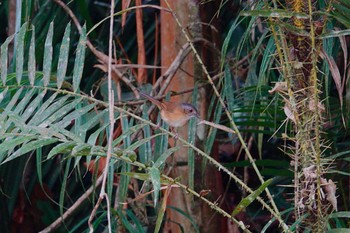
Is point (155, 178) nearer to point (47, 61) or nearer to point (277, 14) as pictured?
point (277, 14)

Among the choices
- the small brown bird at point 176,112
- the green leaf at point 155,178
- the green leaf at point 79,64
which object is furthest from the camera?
the small brown bird at point 176,112

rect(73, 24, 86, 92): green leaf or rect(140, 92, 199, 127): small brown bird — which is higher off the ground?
rect(73, 24, 86, 92): green leaf

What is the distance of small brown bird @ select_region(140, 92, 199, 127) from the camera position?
1.58 metres

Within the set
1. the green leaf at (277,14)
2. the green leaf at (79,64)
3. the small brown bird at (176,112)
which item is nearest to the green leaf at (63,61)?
the green leaf at (79,64)

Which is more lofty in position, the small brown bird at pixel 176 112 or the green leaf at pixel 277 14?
the green leaf at pixel 277 14

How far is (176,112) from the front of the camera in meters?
1.59

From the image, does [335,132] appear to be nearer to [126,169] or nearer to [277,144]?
[277,144]

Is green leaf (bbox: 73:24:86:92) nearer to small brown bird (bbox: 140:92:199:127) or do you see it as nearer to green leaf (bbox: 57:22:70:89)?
green leaf (bbox: 57:22:70:89)

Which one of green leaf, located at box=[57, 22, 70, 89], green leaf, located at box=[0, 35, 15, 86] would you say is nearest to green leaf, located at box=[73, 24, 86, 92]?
green leaf, located at box=[57, 22, 70, 89]

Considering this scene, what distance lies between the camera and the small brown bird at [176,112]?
1.58 meters

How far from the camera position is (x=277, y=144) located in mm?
2578

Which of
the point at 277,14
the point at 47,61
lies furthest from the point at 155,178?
the point at 47,61

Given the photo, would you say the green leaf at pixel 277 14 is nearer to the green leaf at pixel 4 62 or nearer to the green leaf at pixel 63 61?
the green leaf at pixel 63 61

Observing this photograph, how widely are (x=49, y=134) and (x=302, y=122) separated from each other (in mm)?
432
